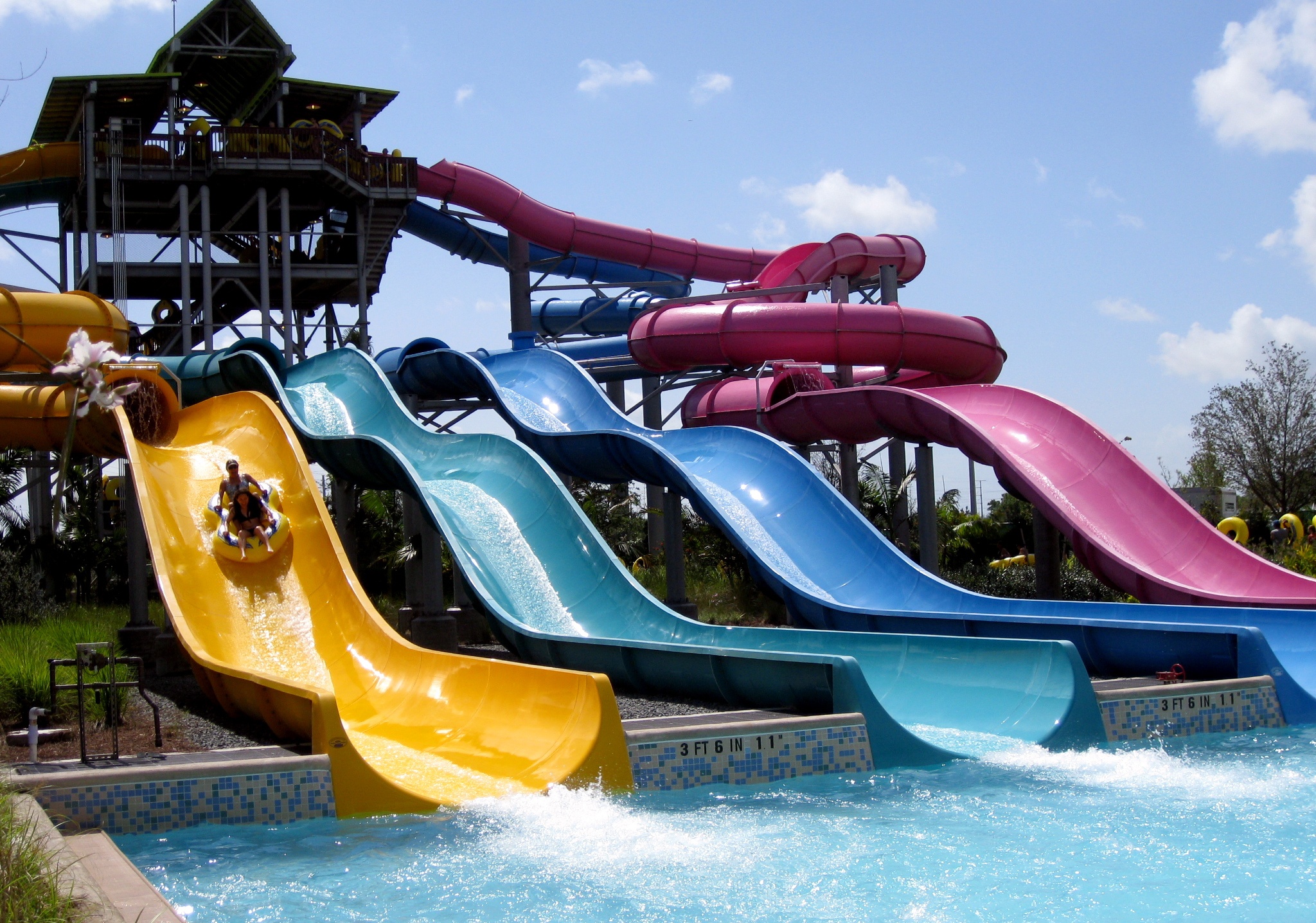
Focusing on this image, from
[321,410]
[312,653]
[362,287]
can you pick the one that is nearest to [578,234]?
[362,287]

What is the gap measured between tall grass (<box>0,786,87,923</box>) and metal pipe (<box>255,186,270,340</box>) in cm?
2168

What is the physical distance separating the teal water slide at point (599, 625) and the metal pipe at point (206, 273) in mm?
6121

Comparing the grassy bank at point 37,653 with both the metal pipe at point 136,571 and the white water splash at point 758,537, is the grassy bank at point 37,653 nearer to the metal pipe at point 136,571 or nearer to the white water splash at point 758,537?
the metal pipe at point 136,571

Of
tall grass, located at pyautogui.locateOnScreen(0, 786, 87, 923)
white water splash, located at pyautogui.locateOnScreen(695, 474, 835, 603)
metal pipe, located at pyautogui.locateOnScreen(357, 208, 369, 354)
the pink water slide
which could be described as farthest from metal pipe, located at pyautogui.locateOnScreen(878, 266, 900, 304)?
tall grass, located at pyautogui.locateOnScreen(0, 786, 87, 923)

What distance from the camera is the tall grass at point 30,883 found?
13.5 feet

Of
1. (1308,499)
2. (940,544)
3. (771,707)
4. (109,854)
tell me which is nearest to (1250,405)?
(1308,499)

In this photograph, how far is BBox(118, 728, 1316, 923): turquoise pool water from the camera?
5.84 meters

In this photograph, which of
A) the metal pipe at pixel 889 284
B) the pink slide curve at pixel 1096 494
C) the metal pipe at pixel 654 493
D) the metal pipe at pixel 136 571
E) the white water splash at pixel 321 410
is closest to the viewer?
the pink slide curve at pixel 1096 494

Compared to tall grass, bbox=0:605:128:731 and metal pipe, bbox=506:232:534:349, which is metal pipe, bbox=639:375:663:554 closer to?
metal pipe, bbox=506:232:534:349

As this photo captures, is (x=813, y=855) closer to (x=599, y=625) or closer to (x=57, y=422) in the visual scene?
(x=599, y=625)

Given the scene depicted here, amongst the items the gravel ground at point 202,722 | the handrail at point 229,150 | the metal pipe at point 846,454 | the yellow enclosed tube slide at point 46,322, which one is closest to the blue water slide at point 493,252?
the handrail at point 229,150

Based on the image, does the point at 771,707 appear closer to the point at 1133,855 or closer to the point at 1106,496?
the point at 1133,855

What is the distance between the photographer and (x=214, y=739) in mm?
9742

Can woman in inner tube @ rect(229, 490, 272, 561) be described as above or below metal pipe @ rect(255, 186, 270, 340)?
below
